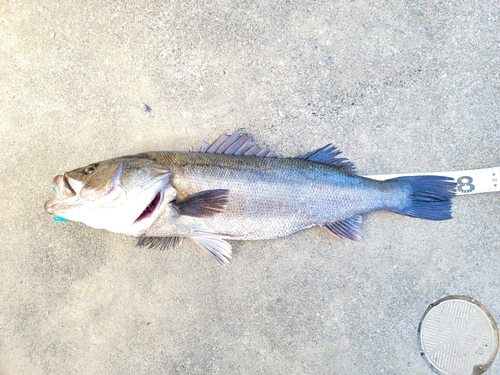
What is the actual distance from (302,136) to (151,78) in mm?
1603

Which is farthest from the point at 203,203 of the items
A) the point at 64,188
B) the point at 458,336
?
the point at 458,336

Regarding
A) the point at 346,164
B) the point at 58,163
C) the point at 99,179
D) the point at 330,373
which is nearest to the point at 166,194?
the point at 99,179

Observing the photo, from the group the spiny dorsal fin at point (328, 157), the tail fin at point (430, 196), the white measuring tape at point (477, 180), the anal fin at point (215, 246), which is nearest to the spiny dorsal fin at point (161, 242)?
the anal fin at point (215, 246)

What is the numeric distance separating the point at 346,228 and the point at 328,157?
26.2 inches

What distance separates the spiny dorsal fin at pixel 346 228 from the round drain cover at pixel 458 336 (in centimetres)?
107

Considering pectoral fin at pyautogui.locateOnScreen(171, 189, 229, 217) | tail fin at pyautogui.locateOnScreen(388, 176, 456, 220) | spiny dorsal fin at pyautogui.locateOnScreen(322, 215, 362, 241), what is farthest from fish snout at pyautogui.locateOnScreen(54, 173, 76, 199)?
tail fin at pyautogui.locateOnScreen(388, 176, 456, 220)

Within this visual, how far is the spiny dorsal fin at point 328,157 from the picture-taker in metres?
2.95

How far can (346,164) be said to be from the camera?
2982 millimetres

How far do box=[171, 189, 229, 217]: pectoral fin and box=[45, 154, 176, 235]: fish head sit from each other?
0.54 ft

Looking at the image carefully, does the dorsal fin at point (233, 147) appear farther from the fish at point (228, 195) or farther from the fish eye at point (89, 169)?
the fish eye at point (89, 169)

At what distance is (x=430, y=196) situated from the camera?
9.58ft

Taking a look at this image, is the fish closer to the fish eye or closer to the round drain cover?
the fish eye

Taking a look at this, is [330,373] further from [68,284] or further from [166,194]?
[68,284]

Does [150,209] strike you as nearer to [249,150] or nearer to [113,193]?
[113,193]
